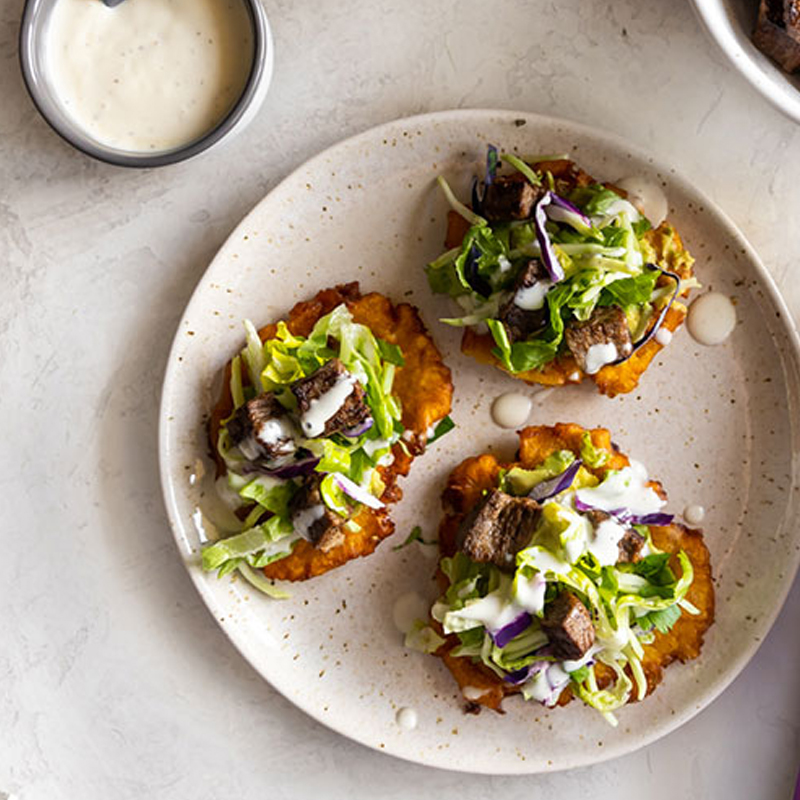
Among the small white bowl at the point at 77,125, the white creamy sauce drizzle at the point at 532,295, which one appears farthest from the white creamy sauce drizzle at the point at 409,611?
the small white bowl at the point at 77,125

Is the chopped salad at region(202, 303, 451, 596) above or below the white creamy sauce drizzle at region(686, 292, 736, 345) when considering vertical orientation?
below

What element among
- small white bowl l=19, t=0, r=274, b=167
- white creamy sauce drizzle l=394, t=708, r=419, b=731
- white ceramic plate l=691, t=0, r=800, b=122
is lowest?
white creamy sauce drizzle l=394, t=708, r=419, b=731

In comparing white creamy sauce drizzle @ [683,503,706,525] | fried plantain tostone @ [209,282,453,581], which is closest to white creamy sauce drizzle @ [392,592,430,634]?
fried plantain tostone @ [209,282,453,581]

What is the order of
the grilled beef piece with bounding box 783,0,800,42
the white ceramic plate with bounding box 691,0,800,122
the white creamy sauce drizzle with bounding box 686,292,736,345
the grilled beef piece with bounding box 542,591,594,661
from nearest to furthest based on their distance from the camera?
1. the white ceramic plate with bounding box 691,0,800,122
2. the grilled beef piece with bounding box 783,0,800,42
3. the grilled beef piece with bounding box 542,591,594,661
4. the white creamy sauce drizzle with bounding box 686,292,736,345

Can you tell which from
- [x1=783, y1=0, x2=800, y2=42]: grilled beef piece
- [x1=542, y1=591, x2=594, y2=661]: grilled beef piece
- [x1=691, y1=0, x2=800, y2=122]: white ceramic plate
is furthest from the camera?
[x1=542, y1=591, x2=594, y2=661]: grilled beef piece

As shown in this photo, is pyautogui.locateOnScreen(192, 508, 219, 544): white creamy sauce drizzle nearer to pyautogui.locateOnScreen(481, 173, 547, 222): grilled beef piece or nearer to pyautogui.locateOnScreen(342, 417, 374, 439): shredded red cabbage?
pyautogui.locateOnScreen(342, 417, 374, 439): shredded red cabbage
